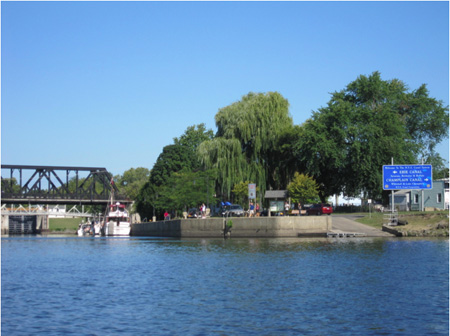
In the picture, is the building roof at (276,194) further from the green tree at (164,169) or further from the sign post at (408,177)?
the green tree at (164,169)

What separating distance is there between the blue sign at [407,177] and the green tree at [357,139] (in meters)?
16.1

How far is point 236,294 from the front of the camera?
2864 cm

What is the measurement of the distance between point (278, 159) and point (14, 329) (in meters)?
69.2

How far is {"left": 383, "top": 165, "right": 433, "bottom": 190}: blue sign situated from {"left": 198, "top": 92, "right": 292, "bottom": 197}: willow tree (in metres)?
20.4

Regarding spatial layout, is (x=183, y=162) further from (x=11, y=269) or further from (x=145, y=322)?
(x=145, y=322)

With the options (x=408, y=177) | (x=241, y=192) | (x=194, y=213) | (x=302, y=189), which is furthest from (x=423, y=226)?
(x=194, y=213)

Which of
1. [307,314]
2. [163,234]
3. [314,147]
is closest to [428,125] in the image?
[314,147]

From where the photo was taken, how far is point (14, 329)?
2167cm

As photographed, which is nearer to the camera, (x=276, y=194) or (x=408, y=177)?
(x=408, y=177)

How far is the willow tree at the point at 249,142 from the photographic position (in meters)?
83.9

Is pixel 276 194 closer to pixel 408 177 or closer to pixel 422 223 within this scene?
pixel 408 177

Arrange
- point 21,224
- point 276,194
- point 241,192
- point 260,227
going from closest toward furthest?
point 260,227 < point 241,192 < point 276,194 < point 21,224

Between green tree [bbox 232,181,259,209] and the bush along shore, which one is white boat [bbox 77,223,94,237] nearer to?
green tree [bbox 232,181,259,209]

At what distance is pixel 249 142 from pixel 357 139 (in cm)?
1354
